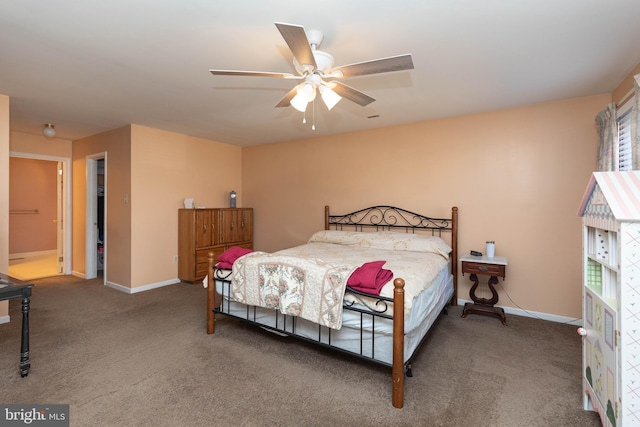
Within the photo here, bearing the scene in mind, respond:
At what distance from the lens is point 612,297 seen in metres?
1.69

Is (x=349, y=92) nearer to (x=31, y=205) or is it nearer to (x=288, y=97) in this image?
(x=288, y=97)

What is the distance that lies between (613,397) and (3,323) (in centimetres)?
537

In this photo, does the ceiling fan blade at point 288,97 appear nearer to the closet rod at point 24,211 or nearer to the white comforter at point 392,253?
the white comforter at point 392,253

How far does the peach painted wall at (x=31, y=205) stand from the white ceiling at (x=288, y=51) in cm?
486

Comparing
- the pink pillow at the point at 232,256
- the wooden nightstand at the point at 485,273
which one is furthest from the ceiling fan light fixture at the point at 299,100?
the wooden nightstand at the point at 485,273

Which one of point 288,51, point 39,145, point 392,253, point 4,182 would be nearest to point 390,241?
point 392,253

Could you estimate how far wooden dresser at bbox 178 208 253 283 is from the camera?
4902 millimetres

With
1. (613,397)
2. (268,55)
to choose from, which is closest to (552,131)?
(613,397)

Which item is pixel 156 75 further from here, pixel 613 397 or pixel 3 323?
pixel 613 397

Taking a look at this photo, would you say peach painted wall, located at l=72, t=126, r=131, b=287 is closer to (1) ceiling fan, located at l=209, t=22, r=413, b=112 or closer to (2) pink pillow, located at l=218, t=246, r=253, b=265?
(2) pink pillow, located at l=218, t=246, r=253, b=265

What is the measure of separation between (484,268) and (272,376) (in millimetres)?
2567

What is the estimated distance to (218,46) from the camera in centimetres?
226

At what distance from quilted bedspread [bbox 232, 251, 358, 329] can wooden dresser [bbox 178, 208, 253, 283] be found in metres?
2.40

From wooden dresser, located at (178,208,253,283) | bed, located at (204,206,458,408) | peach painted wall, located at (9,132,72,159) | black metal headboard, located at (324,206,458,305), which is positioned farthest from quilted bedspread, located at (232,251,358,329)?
peach painted wall, located at (9,132,72,159)
